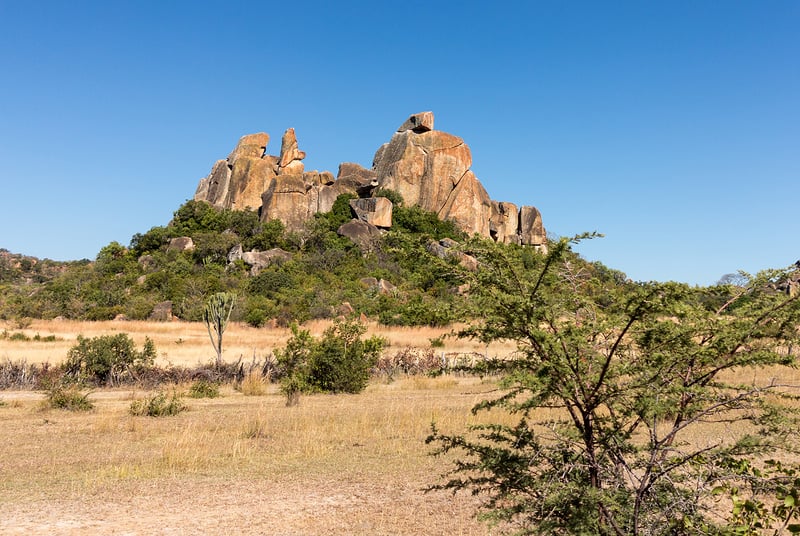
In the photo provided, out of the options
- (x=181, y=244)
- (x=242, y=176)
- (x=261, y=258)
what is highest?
(x=242, y=176)

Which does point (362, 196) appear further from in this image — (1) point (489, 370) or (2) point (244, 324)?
(1) point (489, 370)

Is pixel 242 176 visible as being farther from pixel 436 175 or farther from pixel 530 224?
pixel 530 224

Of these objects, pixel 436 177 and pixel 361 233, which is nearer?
pixel 361 233

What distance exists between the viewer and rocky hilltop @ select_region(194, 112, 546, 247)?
2606 inches

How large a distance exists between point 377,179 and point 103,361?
55.8 metres

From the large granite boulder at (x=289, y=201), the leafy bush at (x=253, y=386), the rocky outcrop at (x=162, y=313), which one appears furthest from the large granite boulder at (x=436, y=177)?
the leafy bush at (x=253, y=386)

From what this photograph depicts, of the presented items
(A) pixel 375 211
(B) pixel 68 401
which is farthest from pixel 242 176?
(B) pixel 68 401

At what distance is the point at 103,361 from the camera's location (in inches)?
666

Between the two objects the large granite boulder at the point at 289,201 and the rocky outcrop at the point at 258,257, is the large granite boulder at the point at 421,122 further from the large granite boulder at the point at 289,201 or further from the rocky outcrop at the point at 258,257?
the rocky outcrop at the point at 258,257

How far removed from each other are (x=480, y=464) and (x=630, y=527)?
96 centimetres

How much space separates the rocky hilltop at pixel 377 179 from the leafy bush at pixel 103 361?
153ft

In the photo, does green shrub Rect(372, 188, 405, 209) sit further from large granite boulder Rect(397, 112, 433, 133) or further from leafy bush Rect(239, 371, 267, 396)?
leafy bush Rect(239, 371, 267, 396)

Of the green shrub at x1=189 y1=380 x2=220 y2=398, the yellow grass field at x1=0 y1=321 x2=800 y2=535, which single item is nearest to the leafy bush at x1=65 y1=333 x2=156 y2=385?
the yellow grass field at x1=0 y1=321 x2=800 y2=535

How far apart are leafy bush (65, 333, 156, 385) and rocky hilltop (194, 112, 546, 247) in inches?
1837
